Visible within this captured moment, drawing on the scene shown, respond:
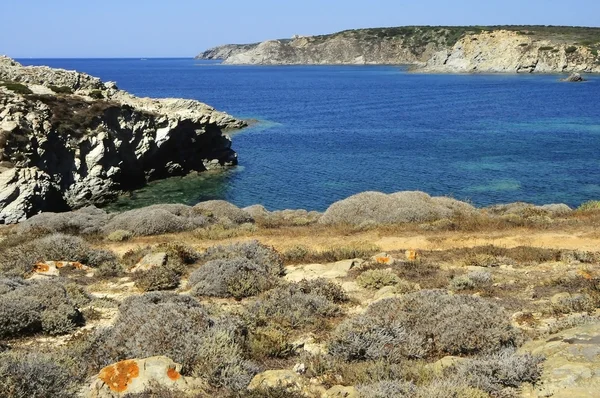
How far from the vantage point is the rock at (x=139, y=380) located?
24.0 feet

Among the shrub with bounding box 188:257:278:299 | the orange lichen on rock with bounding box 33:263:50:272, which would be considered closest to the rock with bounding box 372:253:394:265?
the shrub with bounding box 188:257:278:299

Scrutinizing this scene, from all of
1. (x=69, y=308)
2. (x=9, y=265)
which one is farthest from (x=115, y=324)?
(x=9, y=265)

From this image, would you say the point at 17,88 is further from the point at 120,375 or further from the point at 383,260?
the point at 120,375

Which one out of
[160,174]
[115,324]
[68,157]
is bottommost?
[160,174]

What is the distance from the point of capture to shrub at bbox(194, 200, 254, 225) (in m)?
26.3

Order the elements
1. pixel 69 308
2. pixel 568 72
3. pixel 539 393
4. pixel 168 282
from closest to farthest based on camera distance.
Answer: pixel 539 393
pixel 69 308
pixel 168 282
pixel 568 72

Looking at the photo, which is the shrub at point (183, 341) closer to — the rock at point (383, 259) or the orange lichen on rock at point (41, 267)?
the orange lichen on rock at point (41, 267)

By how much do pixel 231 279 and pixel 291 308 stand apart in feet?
8.66

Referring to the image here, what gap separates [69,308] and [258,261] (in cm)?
581

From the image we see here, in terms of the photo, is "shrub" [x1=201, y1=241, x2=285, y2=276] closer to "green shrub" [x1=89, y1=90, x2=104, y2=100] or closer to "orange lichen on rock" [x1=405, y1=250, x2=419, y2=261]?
"orange lichen on rock" [x1=405, y1=250, x2=419, y2=261]

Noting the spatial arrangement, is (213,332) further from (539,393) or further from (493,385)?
(539,393)

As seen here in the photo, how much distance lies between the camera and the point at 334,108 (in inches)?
3930

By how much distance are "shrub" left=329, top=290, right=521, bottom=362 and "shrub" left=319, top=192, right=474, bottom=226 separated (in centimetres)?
1299

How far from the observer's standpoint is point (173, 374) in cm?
754
